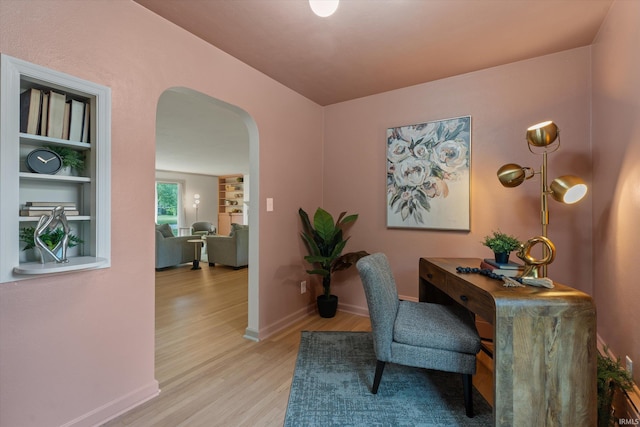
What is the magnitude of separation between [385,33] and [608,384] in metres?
2.37

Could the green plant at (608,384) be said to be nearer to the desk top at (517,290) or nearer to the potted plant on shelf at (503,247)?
the desk top at (517,290)

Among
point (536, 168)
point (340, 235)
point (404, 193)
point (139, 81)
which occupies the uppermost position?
point (139, 81)

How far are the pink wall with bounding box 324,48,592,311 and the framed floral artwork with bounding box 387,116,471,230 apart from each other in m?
0.08

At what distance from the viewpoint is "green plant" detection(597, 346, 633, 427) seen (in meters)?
1.30

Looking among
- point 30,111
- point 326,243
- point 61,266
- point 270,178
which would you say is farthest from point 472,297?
point 30,111

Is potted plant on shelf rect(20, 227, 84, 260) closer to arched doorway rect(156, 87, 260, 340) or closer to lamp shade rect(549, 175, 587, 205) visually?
arched doorway rect(156, 87, 260, 340)

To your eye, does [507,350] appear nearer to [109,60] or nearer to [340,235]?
[340,235]

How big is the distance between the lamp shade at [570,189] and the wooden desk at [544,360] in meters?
0.60

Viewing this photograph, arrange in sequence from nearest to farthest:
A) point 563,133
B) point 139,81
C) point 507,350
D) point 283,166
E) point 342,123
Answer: point 507,350 → point 139,81 → point 563,133 → point 283,166 → point 342,123

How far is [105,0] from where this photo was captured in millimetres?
1521

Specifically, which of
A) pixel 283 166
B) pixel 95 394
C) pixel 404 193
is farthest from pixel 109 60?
pixel 404 193

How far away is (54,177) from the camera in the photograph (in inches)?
53.4

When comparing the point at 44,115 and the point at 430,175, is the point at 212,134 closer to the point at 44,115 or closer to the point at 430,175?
the point at 44,115

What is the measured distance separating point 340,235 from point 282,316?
102 centimetres
